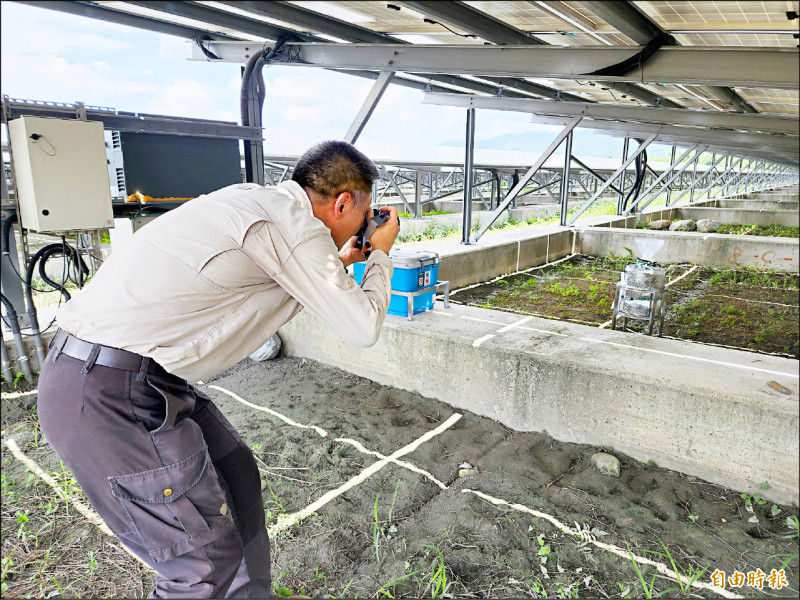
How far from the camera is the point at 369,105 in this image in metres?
3.85

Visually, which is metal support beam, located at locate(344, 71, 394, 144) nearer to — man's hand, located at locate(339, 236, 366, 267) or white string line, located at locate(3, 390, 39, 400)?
man's hand, located at locate(339, 236, 366, 267)

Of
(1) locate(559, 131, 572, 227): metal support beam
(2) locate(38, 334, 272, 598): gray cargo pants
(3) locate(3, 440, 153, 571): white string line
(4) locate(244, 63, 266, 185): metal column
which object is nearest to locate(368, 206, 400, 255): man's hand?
(2) locate(38, 334, 272, 598): gray cargo pants

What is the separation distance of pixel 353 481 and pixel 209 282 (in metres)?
1.56

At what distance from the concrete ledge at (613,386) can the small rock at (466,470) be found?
472mm

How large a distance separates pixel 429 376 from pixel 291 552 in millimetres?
1511

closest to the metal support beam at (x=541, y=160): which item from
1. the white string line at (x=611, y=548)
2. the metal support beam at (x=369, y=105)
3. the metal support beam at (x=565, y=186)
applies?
the metal support beam at (x=565, y=186)

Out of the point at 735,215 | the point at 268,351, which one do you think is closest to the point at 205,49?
the point at 268,351

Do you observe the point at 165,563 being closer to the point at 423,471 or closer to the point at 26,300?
the point at 423,471

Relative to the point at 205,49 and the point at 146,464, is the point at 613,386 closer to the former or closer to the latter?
the point at 146,464

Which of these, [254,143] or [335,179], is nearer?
[335,179]

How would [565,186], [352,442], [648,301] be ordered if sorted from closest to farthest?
[352,442], [648,301], [565,186]

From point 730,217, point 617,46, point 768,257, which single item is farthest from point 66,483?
point 730,217

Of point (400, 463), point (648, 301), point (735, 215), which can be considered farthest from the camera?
point (735, 215)

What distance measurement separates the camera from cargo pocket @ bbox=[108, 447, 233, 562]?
1.32 meters
